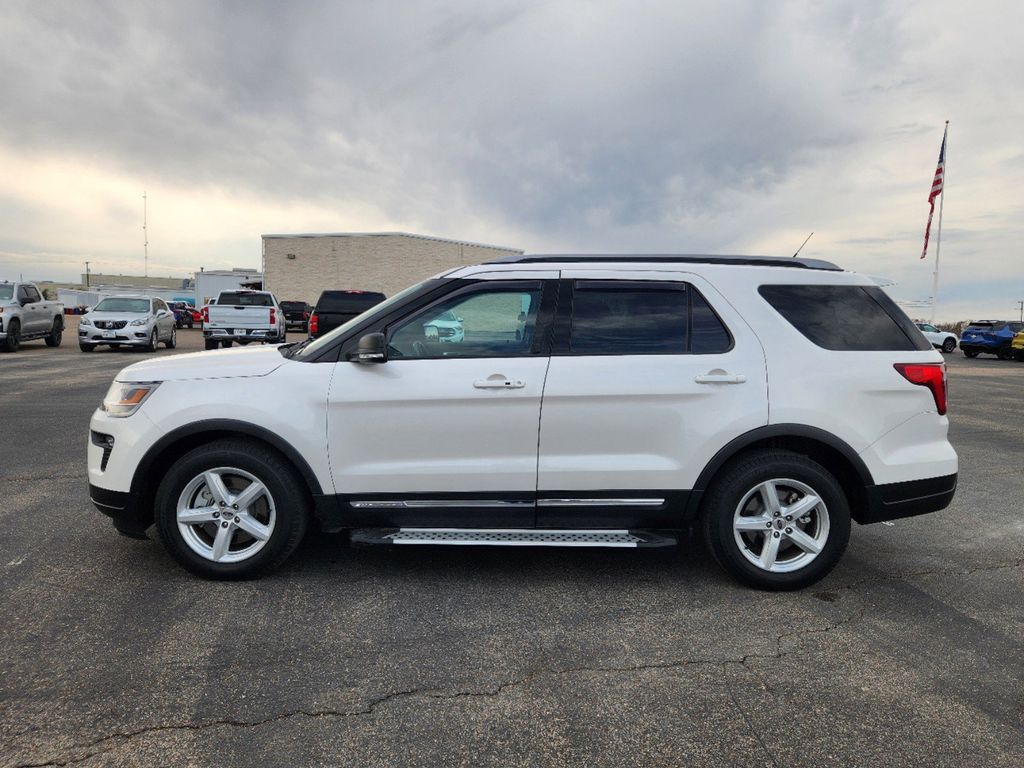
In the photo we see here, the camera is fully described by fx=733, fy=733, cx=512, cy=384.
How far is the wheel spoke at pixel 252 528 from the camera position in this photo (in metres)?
3.95

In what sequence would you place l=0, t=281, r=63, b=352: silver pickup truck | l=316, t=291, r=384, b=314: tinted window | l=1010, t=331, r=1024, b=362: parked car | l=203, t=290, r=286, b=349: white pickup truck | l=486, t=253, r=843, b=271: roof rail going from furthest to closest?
1. l=1010, t=331, r=1024, b=362: parked car
2. l=203, t=290, r=286, b=349: white pickup truck
3. l=0, t=281, r=63, b=352: silver pickup truck
4. l=316, t=291, r=384, b=314: tinted window
5. l=486, t=253, r=843, b=271: roof rail

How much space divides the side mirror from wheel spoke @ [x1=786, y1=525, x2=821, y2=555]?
2.39 m

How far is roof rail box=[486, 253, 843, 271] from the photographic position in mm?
4211

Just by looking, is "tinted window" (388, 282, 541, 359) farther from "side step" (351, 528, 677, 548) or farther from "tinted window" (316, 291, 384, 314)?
"tinted window" (316, 291, 384, 314)

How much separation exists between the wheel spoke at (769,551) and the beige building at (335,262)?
45246 mm

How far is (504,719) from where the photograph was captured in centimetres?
272

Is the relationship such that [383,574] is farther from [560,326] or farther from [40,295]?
[40,295]

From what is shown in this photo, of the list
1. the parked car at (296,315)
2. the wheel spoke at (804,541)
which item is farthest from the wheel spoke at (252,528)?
the parked car at (296,315)

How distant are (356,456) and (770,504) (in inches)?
88.2

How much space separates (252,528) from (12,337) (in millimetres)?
19862

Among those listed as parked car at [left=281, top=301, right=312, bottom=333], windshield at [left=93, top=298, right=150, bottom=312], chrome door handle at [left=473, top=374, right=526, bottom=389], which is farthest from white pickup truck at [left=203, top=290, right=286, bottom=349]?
parked car at [left=281, top=301, right=312, bottom=333]

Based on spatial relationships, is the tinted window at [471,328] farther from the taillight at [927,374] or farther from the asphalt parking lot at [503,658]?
the taillight at [927,374]

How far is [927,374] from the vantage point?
13.2 feet

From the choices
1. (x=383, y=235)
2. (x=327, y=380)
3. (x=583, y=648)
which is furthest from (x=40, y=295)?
(x=383, y=235)
